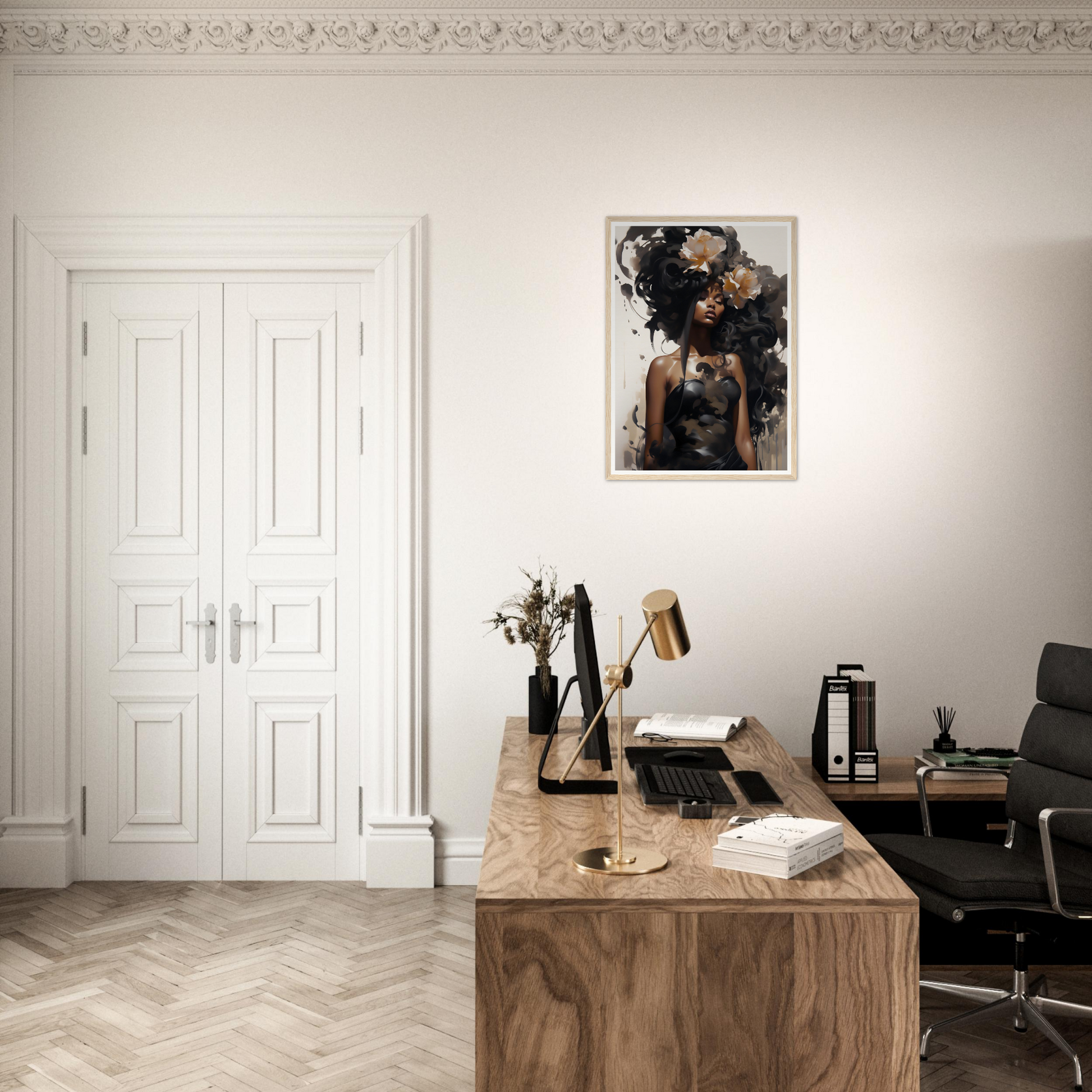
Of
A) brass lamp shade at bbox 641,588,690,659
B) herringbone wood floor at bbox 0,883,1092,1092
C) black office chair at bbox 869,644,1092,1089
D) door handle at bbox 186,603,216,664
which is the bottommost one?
herringbone wood floor at bbox 0,883,1092,1092

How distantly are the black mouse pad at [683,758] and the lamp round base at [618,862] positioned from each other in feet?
2.42

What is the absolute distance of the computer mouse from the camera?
2.78 metres

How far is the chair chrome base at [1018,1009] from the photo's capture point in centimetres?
255

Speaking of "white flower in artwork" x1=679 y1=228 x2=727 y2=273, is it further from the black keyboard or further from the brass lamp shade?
the brass lamp shade

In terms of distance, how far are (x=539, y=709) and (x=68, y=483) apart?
7.21ft

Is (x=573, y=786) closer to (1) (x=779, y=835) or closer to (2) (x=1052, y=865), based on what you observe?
(1) (x=779, y=835)

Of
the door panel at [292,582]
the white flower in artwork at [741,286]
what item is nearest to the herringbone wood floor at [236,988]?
the door panel at [292,582]

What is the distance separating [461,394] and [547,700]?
136 centimetres

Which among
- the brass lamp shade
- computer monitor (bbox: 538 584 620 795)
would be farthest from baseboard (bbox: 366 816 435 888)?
the brass lamp shade

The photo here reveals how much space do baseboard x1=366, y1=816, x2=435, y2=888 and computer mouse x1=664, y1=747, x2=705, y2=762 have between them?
1.43 m

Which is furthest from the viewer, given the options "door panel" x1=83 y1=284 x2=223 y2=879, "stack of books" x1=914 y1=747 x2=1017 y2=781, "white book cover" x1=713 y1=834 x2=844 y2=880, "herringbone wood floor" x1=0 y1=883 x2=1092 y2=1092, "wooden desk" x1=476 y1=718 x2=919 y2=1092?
"door panel" x1=83 y1=284 x2=223 y2=879

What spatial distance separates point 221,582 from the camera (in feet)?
13.0

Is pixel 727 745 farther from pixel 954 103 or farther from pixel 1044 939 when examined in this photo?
pixel 954 103

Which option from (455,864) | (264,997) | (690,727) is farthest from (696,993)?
(455,864)
